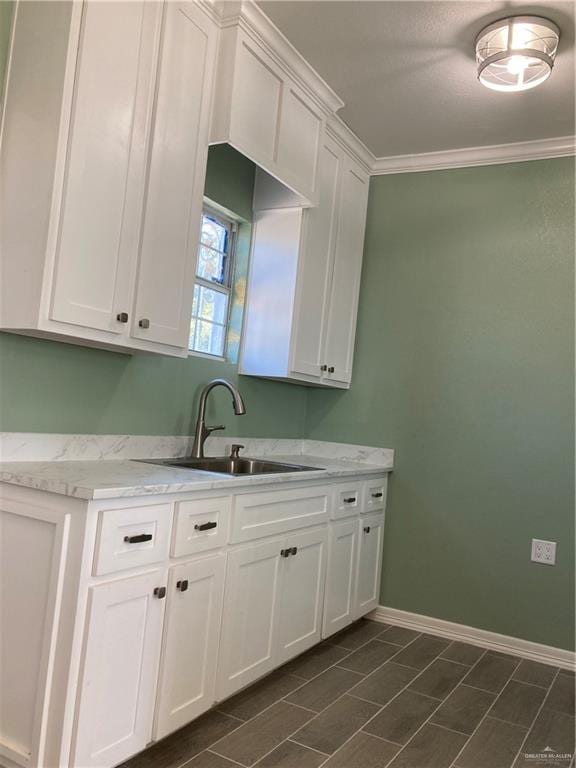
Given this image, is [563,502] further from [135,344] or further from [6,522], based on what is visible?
[6,522]

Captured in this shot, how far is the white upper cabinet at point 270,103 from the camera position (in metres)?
2.38

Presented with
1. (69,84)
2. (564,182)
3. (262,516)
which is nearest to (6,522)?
(262,516)

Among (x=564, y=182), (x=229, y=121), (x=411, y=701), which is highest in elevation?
(x=564, y=182)

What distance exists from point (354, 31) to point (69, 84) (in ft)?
4.11

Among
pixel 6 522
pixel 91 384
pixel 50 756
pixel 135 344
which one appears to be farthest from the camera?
pixel 91 384

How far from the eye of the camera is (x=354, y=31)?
98.1 inches

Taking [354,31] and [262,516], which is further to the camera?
[354,31]

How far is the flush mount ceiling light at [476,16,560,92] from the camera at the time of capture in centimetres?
236

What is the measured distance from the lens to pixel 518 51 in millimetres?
2383

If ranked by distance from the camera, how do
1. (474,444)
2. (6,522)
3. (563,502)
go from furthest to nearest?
(474,444) < (563,502) < (6,522)

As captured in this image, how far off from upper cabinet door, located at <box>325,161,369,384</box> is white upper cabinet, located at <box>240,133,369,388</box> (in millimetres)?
11

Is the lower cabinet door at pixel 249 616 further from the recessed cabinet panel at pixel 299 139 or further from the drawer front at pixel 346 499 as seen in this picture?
the recessed cabinet panel at pixel 299 139

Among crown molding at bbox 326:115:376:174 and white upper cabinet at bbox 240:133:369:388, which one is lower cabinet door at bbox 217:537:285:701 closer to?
white upper cabinet at bbox 240:133:369:388

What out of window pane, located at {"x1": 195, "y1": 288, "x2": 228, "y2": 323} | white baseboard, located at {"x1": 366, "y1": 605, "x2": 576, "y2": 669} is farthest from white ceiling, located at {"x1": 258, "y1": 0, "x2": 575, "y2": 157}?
white baseboard, located at {"x1": 366, "y1": 605, "x2": 576, "y2": 669}
